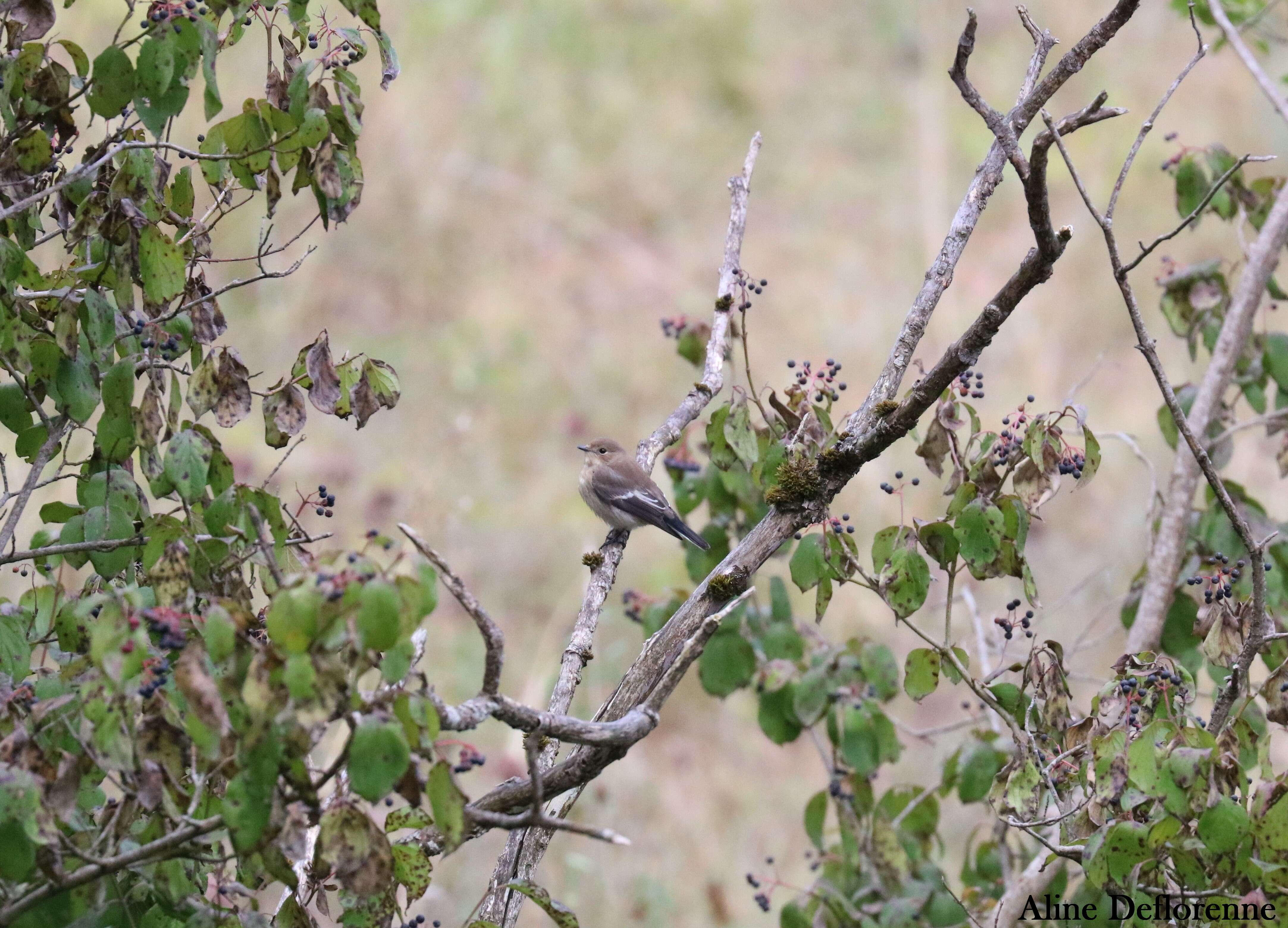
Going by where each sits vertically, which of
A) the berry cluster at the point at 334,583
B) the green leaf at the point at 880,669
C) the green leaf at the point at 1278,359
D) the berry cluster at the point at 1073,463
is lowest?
the berry cluster at the point at 334,583

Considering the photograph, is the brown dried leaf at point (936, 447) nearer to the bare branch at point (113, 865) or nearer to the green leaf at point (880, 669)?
the green leaf at point (880, 669)

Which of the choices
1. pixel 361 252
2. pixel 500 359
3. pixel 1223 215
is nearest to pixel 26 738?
pixel 1223 215

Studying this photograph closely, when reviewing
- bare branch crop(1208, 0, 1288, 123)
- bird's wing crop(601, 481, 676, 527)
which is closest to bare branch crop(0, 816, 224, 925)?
bare branch crop(1208, 0, 1288, 123)

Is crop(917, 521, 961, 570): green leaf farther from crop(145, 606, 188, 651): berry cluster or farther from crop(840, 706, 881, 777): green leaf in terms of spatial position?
crop(145, 606, 188, 651): berry cluster

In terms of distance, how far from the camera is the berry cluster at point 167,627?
1793 mm

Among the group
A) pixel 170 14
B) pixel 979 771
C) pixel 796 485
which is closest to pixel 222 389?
pixel 170 14

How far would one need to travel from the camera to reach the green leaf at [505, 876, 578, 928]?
2.14 m

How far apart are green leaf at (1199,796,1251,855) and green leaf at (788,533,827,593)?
36.6 inches

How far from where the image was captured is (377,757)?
1610 millimetres

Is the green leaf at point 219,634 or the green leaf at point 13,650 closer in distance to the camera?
the green leaf at point 219,634

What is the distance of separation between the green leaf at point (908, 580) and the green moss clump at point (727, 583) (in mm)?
318

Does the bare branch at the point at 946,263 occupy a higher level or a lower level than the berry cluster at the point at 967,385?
higher

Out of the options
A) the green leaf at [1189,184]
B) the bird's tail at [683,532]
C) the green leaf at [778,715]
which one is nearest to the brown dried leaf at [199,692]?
the green leaf at [778,715]

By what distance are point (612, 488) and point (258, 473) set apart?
316 centimetres
